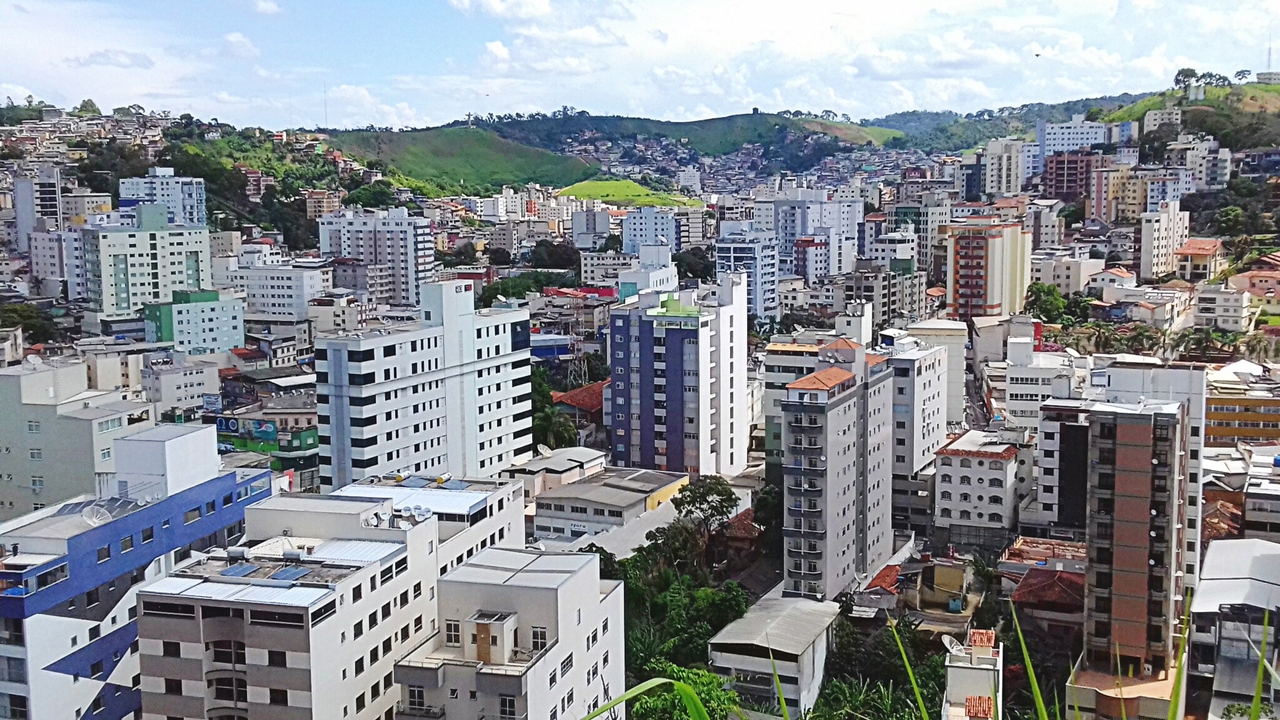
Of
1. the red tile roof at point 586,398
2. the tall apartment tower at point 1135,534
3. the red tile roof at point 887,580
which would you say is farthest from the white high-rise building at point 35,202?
the tall apartment tower at point 1135,534

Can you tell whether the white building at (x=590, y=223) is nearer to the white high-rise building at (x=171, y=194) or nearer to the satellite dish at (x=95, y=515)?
the white high-rise building at (x=171, y=194)

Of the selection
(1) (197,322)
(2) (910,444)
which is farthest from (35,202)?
(2) (910,444)

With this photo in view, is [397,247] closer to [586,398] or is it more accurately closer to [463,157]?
[586,398]

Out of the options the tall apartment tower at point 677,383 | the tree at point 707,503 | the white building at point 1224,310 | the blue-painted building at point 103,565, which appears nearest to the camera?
the blue-painted building at point 103,565

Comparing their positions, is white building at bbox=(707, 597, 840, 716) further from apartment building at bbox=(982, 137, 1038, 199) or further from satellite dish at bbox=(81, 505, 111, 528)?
apartment building at bbox=(982, 137, 1038, 199)

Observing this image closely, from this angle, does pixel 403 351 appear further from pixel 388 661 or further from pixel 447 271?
pixel 447 271

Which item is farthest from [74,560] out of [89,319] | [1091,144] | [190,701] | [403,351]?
[1091,144]
